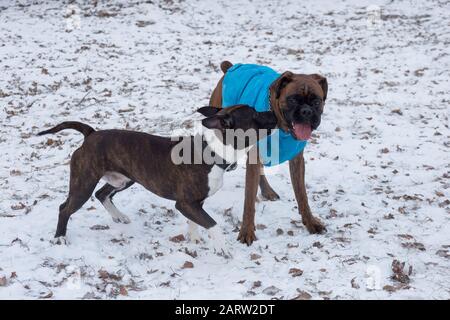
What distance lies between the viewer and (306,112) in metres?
5.35

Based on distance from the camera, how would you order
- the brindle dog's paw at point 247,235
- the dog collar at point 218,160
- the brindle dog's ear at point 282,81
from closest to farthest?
1. the dog collar at point 218,160
2. the brindle dog's ear at point 282,81
3. the brindle dog's paw at point 247,235

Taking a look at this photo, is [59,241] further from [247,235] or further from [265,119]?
[265,119]

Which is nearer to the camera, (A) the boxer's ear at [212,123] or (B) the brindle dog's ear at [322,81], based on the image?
(A) the boxer's ear at [212,123]

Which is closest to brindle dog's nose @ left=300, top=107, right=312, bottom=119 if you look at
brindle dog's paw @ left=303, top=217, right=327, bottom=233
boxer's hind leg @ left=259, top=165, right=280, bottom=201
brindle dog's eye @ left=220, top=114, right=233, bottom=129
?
brindle dog's eye @ left=220, top=114, right=233, bottom=129

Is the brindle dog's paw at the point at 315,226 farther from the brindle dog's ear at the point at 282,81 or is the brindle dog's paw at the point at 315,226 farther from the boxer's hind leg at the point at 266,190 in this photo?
the brindle dog's ear at the point at 282,81

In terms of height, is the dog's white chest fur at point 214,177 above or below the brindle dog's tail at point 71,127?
below

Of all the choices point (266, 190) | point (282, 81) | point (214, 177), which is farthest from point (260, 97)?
point (266, 190)

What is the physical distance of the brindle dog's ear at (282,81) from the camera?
5.57 metres

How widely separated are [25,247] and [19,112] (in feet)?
19.3

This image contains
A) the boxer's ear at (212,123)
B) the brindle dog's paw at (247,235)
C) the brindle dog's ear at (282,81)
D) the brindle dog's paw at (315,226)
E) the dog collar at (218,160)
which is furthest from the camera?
the brindle dog's paw at (315,226)

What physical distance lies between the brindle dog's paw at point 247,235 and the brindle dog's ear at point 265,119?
1.31 metres

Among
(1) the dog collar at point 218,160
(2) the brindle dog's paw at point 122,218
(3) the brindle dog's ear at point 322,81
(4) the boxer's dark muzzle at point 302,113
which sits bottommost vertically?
(2) the brindle dog's paw at point 122,218

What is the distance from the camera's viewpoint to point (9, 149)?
8867mm

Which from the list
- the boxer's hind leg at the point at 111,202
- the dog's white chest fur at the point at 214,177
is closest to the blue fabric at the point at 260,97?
the dog's white chest fur at the point at 214,177
